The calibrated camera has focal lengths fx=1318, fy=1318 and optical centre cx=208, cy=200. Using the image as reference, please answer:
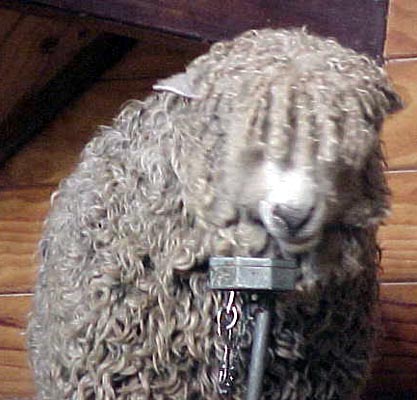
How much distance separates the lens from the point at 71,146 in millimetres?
1574

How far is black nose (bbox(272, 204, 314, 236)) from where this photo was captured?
0.92m

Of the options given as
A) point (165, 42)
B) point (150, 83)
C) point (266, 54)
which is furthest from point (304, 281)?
point (150, 83)

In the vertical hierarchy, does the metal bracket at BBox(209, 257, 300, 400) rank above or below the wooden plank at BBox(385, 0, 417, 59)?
below

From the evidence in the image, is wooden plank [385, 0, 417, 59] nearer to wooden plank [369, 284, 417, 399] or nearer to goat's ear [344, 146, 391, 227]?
wooden plank [369, 284, 417, 399]

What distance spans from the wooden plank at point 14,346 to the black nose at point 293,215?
709 millimetres

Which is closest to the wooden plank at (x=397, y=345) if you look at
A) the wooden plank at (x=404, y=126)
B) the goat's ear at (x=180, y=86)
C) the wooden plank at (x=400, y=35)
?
the wooden plank at (x=404, y=126)

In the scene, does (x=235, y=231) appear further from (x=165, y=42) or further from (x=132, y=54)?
(x=132, y=54)

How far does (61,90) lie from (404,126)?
40 centimetres

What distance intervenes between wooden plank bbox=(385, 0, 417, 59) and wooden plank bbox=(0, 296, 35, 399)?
1.71 ft

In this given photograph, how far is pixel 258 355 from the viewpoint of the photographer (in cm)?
98

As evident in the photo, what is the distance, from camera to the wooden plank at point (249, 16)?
1291 millimetres

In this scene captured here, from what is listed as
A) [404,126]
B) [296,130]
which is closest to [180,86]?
[296,130]

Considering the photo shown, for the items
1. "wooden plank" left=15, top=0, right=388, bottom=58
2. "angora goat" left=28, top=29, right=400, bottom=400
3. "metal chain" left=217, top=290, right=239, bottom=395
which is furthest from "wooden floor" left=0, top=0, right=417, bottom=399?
"metal chain" left=217, top=290, right=239, bottom=395

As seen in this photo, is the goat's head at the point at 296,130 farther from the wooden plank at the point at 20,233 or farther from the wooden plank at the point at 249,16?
the wooden plank at the point at 20,233
